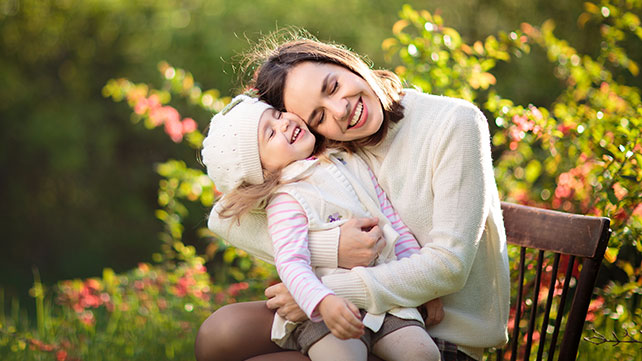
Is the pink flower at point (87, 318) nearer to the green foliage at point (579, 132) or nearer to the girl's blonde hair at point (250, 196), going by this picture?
the girl's blonde hair at point (250, 196)

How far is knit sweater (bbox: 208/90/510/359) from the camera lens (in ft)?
6.71

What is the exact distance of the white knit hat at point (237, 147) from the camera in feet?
7.29

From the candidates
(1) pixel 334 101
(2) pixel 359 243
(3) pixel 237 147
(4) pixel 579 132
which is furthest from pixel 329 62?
(4) pixel 579 132

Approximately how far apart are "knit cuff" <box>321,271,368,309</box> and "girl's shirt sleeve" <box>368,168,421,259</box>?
20cm

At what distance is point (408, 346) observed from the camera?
195 centimetres

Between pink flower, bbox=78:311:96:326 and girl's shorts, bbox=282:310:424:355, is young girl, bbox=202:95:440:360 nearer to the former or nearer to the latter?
girl's shorts, bbox=282:310:424:355

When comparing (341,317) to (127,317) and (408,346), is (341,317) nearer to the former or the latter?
(408,346)

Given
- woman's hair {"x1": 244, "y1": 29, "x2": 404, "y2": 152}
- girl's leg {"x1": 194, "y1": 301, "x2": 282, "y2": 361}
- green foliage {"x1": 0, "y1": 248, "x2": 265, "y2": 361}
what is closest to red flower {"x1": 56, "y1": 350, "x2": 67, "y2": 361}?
green foliage {"x1": 0, "y1": 248, "x2": 265, "y2": 361}

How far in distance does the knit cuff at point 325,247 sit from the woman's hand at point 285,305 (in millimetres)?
131

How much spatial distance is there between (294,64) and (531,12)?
3.76 m

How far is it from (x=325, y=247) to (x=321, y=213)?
4.2 inches

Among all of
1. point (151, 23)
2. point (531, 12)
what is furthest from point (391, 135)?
point (151, 23)

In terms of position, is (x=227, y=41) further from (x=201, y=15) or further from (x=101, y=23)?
(x=101, y=23)

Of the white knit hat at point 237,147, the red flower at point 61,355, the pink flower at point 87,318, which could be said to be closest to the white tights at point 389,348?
the white knit hat at point 237,147
